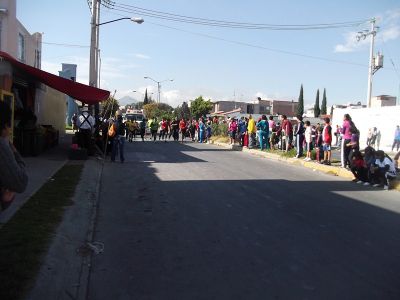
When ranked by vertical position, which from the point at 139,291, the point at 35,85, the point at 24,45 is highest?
the point at 24,45

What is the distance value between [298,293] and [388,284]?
43.6 inches

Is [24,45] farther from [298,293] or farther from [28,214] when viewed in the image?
[298,293]

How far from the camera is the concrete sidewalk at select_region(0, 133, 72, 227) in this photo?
7.52 m

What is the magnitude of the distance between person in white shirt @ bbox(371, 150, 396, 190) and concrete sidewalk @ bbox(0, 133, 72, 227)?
848 cm

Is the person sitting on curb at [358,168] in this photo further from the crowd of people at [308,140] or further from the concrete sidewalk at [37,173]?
the concrete sidewalk at [37,173]

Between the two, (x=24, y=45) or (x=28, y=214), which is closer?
(x=28, y=214)

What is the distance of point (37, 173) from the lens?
→ 39.0 feet

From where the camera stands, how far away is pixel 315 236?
705cm

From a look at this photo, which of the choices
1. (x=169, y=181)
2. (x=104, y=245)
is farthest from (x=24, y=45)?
(x=104, y=245)

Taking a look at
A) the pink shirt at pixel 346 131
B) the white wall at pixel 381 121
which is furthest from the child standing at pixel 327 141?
the white wall at pixel 381 121

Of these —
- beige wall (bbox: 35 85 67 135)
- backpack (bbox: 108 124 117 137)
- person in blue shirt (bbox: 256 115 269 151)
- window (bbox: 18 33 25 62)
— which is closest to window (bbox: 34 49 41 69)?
window (bbox: 18 33 25 62)

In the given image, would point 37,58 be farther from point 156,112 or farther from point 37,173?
point 156,112

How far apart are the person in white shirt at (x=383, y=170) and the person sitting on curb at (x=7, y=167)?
10.6 meters

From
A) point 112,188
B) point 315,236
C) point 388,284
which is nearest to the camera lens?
point 388,284
